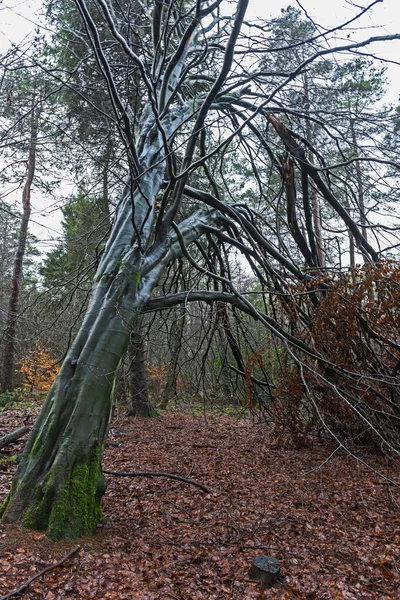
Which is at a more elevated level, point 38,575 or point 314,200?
point 314,200

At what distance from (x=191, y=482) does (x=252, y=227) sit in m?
2.93

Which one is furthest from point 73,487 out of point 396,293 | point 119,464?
point 396,293

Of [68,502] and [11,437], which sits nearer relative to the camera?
[68,502]

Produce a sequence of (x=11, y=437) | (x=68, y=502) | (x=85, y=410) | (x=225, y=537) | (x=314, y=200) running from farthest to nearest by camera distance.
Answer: (x=314, y=200) < (x=11, y=437) < (x=225, y=537) < (x=85, y=410) < (x=68, y=502)

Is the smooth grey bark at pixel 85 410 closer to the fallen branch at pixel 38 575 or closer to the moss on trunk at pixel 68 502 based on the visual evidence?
the moss on trunk at pixel 68 502

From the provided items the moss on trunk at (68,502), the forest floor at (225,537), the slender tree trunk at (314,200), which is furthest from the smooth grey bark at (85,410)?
the slender tree trunk at (314,200)

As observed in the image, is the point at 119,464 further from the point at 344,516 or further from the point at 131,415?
the point at 131,415

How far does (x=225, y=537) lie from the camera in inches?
122

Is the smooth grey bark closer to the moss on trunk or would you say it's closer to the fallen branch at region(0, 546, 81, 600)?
the moss on trunk

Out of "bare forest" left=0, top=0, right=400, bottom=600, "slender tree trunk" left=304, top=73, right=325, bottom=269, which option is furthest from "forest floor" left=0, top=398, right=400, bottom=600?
"slender tree trunk" left=304, top=73, right=325, bottom=269

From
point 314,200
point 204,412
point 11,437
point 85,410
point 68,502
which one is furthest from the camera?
point 314,200

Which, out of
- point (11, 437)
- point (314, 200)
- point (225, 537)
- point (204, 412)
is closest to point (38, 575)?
point (225, 537)

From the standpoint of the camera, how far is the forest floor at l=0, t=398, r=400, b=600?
2.38m

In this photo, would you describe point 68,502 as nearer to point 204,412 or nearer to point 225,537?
point 225,537
